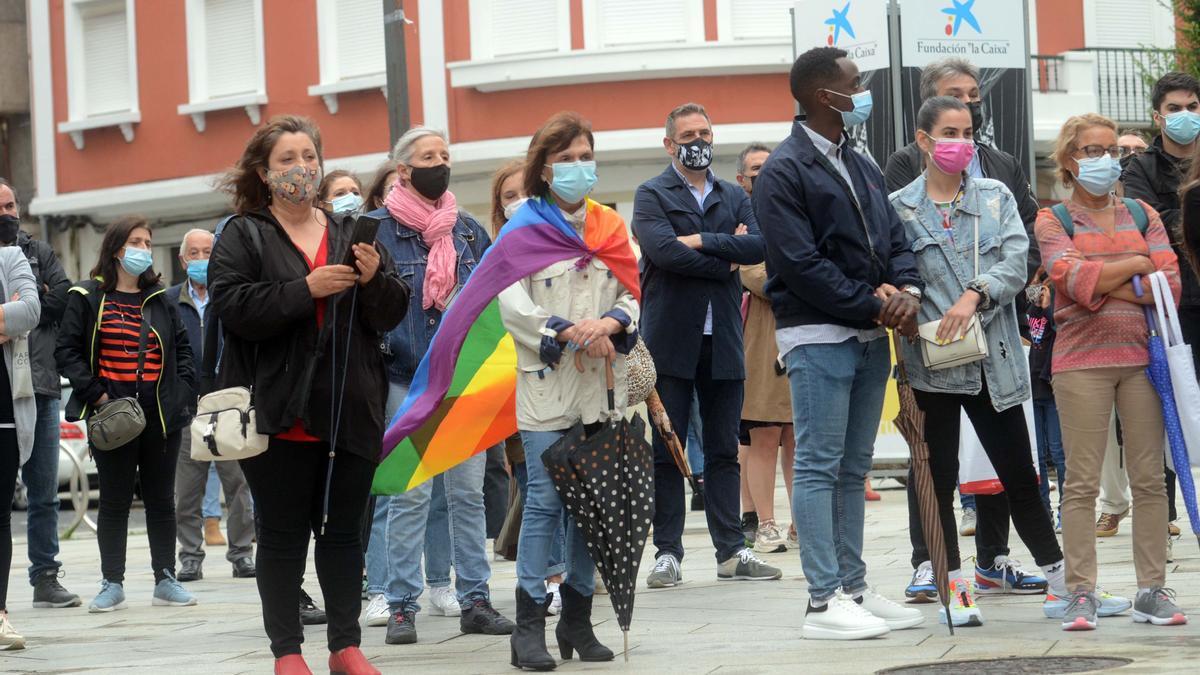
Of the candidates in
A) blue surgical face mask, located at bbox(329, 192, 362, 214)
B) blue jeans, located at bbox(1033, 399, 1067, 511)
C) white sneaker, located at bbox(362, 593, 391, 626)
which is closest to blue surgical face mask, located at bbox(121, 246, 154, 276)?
blue surgical face mask, located at bbox(329, 192, 362, 214)

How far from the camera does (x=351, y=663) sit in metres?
6.53

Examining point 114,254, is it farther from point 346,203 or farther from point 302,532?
point 302,532

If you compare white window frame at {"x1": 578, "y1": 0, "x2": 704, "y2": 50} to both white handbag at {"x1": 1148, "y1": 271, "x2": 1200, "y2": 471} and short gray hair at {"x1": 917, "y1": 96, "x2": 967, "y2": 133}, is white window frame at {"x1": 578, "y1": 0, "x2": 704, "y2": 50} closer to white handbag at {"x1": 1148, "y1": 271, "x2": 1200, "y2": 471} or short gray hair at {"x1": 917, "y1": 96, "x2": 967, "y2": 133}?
short gray hair at {"x1": 917, "y1": 96, "x2": 967, "y2": 133}

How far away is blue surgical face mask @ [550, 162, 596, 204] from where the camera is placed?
706cm

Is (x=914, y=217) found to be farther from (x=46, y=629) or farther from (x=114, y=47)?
(x=114, y=47)

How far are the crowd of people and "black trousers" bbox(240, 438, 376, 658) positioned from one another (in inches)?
0.4

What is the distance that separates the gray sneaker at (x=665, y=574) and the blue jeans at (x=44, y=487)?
3299 mm

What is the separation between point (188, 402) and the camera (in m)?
10.3

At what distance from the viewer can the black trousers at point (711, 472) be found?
30.6 feet

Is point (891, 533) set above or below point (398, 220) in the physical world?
below

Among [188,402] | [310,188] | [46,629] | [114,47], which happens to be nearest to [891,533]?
[188,402]

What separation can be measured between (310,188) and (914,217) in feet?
8.17

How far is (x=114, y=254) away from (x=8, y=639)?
9.37 feet

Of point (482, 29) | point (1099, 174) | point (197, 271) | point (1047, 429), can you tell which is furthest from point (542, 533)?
point (482, 29)
